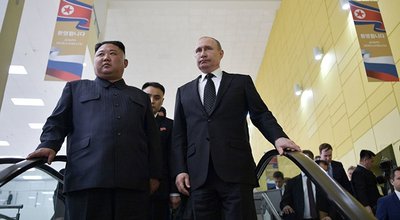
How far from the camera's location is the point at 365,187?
4.86 metres

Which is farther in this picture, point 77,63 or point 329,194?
point 77,63

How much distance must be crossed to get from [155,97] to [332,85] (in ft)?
17.1

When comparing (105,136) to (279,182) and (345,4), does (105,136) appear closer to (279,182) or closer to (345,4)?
(279,182)

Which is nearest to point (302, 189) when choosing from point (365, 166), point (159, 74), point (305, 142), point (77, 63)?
point (365, 166)

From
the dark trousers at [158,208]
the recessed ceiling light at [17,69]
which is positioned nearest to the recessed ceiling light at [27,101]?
the recessed ceiling light at [17,69]

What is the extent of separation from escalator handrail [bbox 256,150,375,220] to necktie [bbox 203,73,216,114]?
21.7 inches

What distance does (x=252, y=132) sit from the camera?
16.5m

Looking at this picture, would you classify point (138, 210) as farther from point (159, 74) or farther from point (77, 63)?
point (159, 74)

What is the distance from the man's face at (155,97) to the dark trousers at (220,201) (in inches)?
48.2

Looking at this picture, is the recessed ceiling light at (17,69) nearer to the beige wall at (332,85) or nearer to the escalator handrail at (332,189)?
the beige wall at (332,85)

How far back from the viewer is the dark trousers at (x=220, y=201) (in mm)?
2254

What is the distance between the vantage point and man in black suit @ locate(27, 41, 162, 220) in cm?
219

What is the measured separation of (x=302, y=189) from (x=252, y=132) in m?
12.3

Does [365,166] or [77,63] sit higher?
[77,63]
